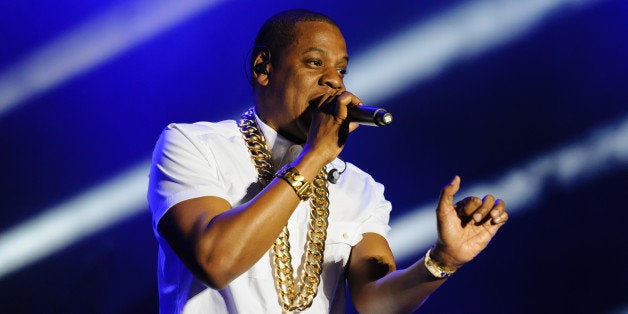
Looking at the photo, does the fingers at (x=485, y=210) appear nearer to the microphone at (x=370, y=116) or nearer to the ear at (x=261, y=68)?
the microphone at (x=370, y=116)

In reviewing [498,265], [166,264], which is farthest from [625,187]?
[166,264]

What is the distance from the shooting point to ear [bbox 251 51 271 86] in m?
2.06

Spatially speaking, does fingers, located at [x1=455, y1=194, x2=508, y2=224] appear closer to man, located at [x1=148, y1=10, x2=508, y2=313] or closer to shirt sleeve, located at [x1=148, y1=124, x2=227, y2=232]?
man, located at [x1=148, y1=10, x2=508, y2=313]

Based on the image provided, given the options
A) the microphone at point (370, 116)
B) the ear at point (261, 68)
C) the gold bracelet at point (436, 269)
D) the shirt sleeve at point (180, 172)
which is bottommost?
the gold bracelet at point (436, 269)

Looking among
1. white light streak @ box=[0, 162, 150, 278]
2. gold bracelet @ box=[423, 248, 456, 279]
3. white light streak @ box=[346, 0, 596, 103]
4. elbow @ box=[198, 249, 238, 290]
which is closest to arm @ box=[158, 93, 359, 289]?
elbow @ box=[198, 249, 238, 290]

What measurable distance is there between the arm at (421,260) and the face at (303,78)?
16.3 inches

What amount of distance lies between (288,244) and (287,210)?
0.32 meters

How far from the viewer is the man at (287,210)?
1519mm

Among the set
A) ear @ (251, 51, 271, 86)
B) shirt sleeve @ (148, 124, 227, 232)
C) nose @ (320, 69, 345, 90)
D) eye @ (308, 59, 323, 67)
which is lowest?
shirt sleeve @ (148, 124, 227, 232)

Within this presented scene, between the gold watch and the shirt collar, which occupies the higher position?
the shirt collar

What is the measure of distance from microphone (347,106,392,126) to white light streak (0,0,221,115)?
4.70 ft

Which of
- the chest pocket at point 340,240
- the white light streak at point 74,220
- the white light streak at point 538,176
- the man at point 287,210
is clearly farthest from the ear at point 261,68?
the white light streak at point 538,176

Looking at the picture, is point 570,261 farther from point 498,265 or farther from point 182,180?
point 182,180

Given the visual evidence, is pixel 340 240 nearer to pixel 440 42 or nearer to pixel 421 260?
pixel 421 260
